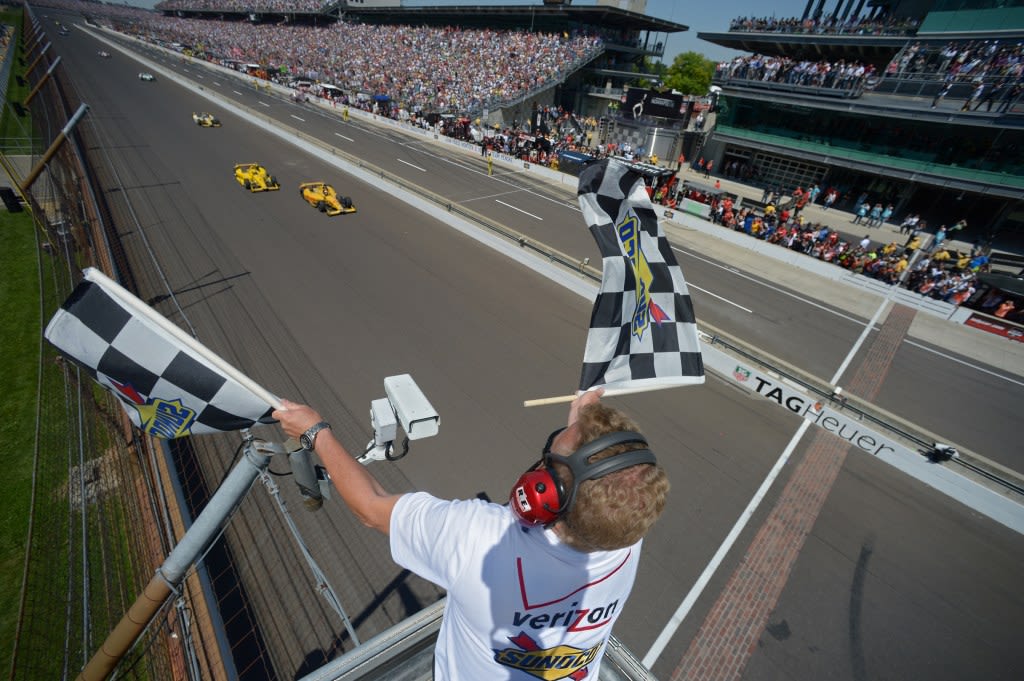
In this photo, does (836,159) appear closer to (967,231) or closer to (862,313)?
(967,231)

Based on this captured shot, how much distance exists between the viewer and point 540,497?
132cm

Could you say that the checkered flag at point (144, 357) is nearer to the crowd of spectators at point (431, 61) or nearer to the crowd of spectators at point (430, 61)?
the crowd of spectators at point (430, 61)

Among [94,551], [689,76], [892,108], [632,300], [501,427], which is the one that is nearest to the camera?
[632,300]

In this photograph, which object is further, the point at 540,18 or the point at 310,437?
the point at 540,18

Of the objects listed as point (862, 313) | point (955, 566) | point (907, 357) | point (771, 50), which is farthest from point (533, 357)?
point (771, 50)

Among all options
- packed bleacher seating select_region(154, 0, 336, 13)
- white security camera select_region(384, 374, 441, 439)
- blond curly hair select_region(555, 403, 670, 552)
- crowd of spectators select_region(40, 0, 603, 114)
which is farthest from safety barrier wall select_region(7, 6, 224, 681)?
packed bleacher seating select_region(154, 0, 336, 13)

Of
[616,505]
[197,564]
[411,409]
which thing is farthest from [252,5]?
[616,505]

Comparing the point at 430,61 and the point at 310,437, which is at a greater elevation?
the point at 430,61

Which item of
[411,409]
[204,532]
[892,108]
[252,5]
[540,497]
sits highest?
[252,5]

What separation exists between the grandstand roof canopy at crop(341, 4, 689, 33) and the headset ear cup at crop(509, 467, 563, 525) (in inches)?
2051

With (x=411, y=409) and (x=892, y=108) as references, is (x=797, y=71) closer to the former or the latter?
(x=892, y=108)

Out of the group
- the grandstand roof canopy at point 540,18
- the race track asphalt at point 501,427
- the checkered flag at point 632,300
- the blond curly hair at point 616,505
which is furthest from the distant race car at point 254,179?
the grandstand roof canopy at point 540,18

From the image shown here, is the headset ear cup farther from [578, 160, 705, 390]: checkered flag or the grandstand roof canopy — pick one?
the grandstand roof canopy

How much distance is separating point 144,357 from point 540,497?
5.53ft
